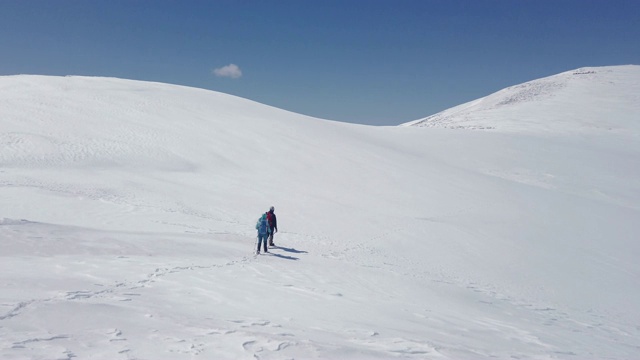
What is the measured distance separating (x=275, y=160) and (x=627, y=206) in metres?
18.7

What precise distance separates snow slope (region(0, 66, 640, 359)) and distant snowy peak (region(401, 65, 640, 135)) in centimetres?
1878

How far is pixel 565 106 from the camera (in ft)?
211

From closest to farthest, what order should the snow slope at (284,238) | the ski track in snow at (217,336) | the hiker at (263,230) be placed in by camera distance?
the ski track in snow at (217,336) < the snow slope at (284,238) < the hiker at (263,230)

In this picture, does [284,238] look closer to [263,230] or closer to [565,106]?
[263,230]

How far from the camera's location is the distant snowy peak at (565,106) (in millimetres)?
53000

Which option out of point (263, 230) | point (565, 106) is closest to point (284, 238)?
point (263, 230)

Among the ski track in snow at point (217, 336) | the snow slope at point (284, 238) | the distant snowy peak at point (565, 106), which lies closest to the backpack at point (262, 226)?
the snow slope at point (284, 238)

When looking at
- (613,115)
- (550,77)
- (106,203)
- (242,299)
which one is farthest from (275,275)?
(550,77)

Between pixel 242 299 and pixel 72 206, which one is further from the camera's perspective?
pixel 72 206

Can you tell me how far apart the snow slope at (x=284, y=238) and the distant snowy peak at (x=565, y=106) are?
18.8 m

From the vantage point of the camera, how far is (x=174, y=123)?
2609cm

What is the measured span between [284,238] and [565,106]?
60.7 m

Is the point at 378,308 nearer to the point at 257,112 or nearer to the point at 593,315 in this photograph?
the point at 593,315

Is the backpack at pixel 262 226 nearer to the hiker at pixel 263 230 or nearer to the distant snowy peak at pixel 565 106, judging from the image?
the hiker at pixel 263 230
